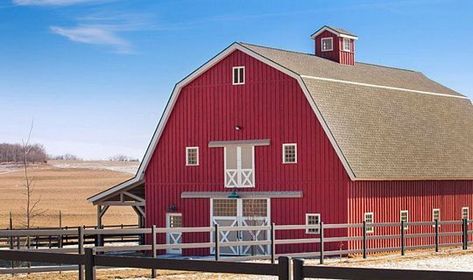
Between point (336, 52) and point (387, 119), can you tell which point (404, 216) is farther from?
point (336, 52)

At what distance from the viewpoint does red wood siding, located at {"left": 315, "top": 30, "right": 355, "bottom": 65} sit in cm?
4522

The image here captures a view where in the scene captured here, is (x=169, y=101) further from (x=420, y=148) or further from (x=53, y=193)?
(x=53, y=193)

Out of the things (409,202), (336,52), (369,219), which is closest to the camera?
(369,219)

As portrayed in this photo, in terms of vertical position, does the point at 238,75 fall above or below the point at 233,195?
above

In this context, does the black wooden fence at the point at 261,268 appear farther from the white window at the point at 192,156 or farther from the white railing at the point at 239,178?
the white window at the point at 192,156

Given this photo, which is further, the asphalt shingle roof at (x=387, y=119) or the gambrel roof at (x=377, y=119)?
the asphalt shingle roof at (x=387, y=119)

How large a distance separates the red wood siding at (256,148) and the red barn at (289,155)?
43 mm

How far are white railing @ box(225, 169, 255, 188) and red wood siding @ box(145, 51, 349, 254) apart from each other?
0.28 meters

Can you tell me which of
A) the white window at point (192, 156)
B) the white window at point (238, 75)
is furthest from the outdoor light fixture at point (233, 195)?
the white window at point (238, 75)

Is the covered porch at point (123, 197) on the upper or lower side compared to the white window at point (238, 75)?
lower

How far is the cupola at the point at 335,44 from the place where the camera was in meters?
45.1

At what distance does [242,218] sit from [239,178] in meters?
1.65

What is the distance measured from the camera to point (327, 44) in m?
45.7

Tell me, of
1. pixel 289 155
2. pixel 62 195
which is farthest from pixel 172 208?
pixel 62 195
